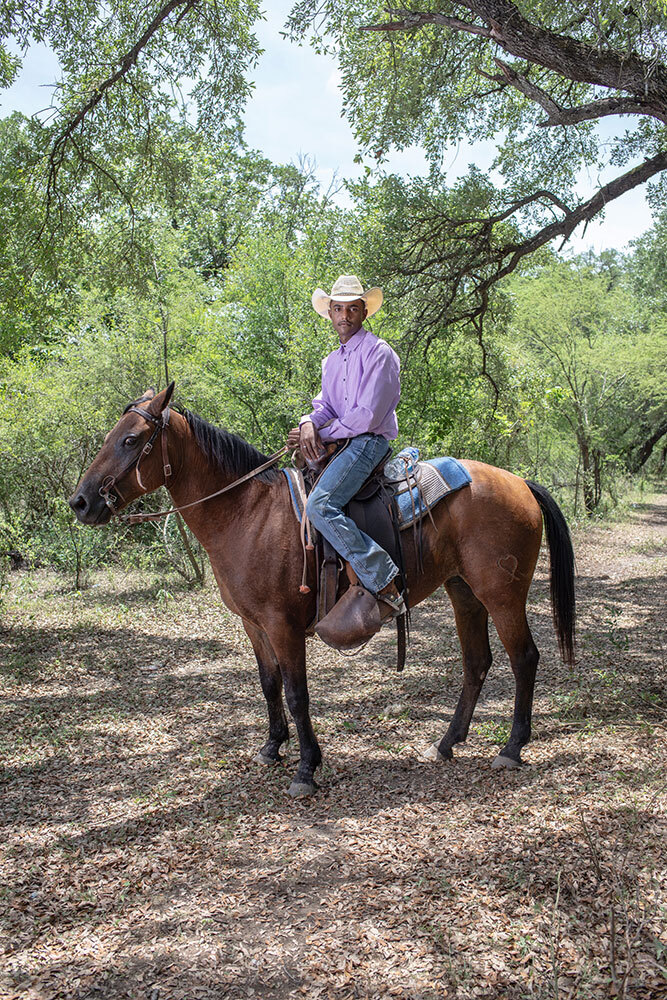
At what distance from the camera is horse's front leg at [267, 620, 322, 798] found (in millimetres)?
4160

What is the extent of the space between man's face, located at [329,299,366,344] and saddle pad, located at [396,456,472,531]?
0.95 m

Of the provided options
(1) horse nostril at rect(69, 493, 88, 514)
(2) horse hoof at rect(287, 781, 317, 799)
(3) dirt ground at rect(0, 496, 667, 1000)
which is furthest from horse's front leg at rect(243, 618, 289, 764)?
(1) horse nostril at rect(69, 493, 88, 514)

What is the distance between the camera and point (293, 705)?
13.8ft

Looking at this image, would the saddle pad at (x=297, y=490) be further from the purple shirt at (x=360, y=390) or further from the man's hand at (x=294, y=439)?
the purple shirt at (x=360, y=390)

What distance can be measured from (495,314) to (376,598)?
7.11 m

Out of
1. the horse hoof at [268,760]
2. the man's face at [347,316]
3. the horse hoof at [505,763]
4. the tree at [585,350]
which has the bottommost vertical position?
the horse hoof at [268,760]

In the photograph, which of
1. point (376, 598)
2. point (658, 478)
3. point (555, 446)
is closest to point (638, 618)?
point (376, 598)

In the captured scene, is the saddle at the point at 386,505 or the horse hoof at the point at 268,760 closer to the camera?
the saddle at the point at 386,505

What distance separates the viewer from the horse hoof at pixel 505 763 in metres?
4.30

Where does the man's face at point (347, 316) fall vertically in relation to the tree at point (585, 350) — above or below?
below

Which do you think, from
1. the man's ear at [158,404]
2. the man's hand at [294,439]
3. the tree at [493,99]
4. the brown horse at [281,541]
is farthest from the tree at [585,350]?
the man's ear at [158,404]

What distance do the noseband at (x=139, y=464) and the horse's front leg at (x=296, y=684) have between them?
1.18 meters

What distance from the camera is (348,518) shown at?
4012 mm

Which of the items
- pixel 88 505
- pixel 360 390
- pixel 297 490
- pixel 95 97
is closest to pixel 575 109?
pixel 360 390
